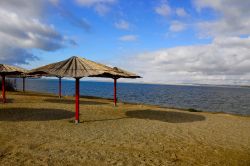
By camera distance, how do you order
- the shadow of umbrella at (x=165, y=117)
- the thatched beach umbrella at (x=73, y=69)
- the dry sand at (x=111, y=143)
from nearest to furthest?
the dry sand at (x=111, y=143) → the thatched beach umbrella at (x=73, y=69) → the shadow of umbrella at (x=165, y=117)

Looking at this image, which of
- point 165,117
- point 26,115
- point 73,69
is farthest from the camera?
point 165,117

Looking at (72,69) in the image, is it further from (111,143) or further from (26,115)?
(26,115)

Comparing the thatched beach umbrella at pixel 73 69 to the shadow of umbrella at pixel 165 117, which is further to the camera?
the shadow of umbrella at pixel 165 117

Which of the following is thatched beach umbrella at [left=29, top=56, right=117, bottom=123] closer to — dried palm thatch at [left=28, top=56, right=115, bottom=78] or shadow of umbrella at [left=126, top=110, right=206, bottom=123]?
dried palm thatch at [left=28, top=56, right=115, bottom=78]

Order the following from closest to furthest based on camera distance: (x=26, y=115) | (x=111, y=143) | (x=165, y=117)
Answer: (x=111, y=143)
(x=26, y=115)
(x=165, y=117)

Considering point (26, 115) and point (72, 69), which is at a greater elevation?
point (72, 69)

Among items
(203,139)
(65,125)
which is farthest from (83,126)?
(203,139)

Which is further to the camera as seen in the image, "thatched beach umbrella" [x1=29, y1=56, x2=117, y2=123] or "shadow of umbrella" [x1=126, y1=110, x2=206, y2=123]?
"shadow of umbrella" [x1=126, y1=110, x2=206, y2=123]

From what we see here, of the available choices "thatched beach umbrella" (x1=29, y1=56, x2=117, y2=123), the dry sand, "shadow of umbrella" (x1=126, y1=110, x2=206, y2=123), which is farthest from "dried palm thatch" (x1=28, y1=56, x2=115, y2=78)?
"shadow of umbrella" (x1=126, y1=110, x2=206, y2=123)

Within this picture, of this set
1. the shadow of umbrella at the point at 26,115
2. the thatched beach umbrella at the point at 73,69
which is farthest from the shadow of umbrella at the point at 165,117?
the thatched beach umbrella at the point at 73,69

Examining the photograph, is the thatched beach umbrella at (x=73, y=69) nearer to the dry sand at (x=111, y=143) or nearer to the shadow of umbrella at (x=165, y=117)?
the dry sand at (x=111, y=143)

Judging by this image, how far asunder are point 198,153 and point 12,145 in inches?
267

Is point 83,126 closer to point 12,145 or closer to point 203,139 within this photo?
point 12,145

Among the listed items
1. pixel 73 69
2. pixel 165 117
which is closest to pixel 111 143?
pixel 73 69
